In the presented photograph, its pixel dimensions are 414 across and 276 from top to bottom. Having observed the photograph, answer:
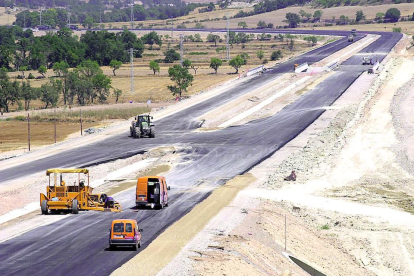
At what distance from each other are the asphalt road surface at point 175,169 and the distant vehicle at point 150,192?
2.26 ft

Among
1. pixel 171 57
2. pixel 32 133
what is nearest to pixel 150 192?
pixel 32 133

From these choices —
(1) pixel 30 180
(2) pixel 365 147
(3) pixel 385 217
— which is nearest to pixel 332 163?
(2) pixel 365 147

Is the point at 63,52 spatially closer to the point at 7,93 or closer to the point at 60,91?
the point at 60,91

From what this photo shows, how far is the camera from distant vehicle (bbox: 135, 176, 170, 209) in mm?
42562

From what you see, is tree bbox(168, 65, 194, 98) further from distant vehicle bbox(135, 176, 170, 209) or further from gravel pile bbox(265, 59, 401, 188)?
distant vehicle bbox(135, 176, 170, 209)

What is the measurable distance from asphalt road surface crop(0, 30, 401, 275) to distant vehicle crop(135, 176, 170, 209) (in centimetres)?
69

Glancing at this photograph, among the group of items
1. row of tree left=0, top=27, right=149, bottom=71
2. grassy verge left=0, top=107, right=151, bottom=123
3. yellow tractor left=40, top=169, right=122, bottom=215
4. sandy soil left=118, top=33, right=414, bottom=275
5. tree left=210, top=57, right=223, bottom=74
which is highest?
row of tree left=0, top=27, right=149, bottom=71

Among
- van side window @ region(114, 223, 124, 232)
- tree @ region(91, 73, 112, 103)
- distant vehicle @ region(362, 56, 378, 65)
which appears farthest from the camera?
distant vehicle @ region(362, 56, 378, 65)

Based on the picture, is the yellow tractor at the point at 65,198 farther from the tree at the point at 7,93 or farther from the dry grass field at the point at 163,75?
the dry grass field at the point at 163,75

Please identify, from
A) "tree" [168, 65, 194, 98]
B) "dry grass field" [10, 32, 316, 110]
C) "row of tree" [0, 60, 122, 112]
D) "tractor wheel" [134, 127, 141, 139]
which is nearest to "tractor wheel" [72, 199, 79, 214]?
"tractor wheel" [134, 127, 141, 139]

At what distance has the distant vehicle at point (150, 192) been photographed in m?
42.6

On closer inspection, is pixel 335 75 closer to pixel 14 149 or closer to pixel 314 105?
pixel 314 105

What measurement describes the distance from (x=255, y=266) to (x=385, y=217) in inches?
634

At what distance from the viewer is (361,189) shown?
51500 mm
